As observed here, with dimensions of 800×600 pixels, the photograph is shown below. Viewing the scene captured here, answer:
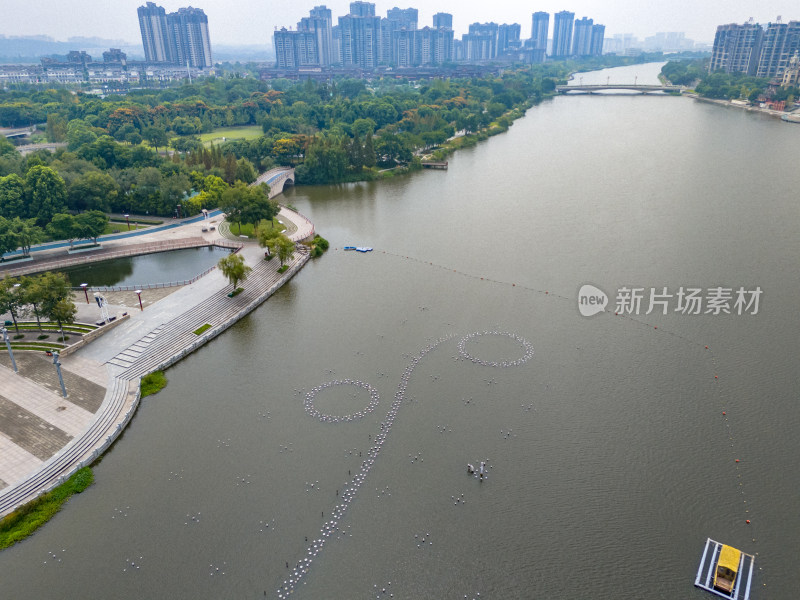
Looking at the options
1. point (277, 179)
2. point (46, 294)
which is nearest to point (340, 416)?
point (46, 294)

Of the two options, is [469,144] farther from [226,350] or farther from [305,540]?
[305,540]

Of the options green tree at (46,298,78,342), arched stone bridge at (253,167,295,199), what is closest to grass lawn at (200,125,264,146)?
arched stone bridge at (253,167,295,199)

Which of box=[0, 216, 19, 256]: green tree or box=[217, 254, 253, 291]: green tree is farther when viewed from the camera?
box=[0, 216, 19, 256]: green tree

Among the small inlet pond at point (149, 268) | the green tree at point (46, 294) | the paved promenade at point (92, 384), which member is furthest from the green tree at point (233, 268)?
the green tree at point (46, 294)

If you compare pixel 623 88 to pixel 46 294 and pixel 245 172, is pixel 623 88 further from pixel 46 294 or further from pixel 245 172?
pixel 46 294

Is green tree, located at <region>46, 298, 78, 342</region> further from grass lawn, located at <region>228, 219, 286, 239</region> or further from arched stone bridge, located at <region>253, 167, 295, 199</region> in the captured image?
arched stone bridge, located at <region>253, 167, 295, 199</region>

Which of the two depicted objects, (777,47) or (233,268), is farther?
(777,47)
